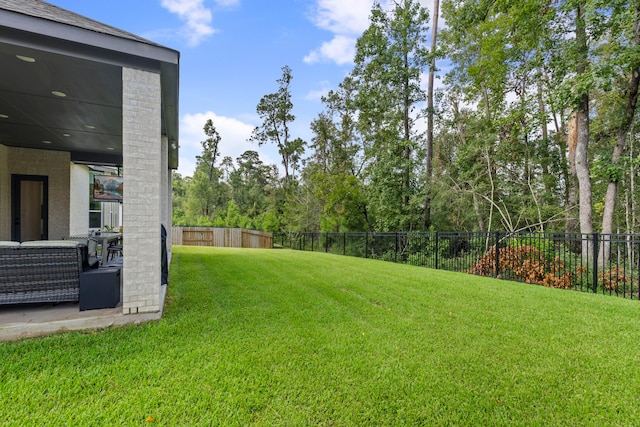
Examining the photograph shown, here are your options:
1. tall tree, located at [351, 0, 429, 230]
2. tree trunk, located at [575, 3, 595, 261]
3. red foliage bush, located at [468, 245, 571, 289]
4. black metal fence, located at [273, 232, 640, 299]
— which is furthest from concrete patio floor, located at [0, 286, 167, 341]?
tall tree, located at [351, 0, 429, 230]

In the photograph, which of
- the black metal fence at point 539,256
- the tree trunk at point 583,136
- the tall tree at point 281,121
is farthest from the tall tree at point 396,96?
the tall tree at point 281,121

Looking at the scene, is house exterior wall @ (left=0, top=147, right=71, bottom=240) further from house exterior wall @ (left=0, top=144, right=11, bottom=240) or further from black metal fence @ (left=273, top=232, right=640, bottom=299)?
black metal fence @ (left=273, top=232, right=640, bottom=299)

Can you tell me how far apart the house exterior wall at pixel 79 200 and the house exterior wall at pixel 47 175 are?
123mm

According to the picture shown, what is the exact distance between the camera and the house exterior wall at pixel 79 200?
297 inches

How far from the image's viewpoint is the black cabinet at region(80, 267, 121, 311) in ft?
10.5

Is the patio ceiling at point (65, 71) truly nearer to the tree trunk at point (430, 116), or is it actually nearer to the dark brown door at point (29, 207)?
the dark brown door at point (29, 207)

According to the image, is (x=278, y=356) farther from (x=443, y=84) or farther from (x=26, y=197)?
(x=443, y=84)

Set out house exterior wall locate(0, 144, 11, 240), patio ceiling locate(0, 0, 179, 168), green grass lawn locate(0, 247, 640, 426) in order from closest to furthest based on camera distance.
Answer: green grass lawn locate(0, 247, 640, 426)
patio ceiling locate(0, 0, 179, 168)
house exterior wall locate(0, 144, 11, 240)

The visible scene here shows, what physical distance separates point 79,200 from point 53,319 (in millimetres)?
6634

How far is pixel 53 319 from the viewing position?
294 centimetres

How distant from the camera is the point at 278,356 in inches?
98.7

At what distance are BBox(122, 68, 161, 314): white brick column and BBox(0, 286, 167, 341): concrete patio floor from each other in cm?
11

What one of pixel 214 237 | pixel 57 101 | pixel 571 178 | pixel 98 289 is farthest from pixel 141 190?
pixel 214 237

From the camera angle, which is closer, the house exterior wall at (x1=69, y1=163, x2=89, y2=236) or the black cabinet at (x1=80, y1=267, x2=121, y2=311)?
the black cabinet at (x1=80, y1=267, x2=121, y2=311)
